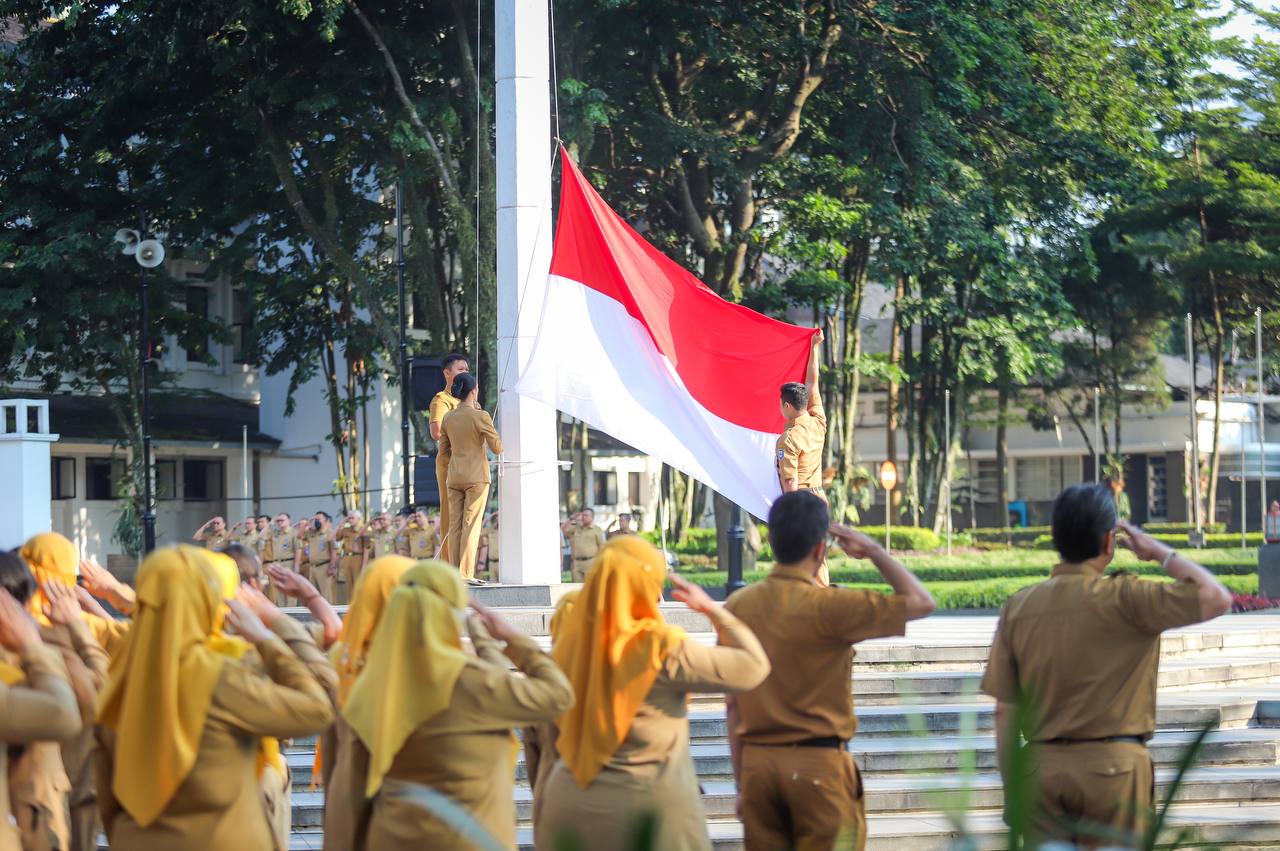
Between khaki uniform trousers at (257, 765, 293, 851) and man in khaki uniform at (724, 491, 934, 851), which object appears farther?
khaki uniform trousers at (257, 765, 293, 851)

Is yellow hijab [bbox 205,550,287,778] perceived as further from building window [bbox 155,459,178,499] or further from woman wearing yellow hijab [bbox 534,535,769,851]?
building window [bbox 155,459,178,499]

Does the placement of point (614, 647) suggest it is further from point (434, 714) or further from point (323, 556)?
point (323, 556)

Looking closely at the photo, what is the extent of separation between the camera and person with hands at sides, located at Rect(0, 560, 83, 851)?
4.81m

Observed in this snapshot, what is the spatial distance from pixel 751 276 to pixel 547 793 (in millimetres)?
25410

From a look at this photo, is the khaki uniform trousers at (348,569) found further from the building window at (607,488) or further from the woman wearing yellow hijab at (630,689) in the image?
the building window at (607,488)

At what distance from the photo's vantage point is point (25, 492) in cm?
2191

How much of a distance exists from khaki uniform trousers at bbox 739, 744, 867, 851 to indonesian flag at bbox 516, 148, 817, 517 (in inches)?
278

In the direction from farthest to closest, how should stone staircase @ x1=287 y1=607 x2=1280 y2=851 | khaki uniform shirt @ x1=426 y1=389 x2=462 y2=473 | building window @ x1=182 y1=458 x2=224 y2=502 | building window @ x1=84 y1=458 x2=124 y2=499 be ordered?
building window @ x1=182 y1=458 x2=224 y2=502 → building window @ x1=84 y1=458 x2=124 y2=499 → khaki uniform shirt @ x1=426 y1=389 x2=462 y2=473 → stone staircase @ x1=287 y1=607 x2=1280 y2=851

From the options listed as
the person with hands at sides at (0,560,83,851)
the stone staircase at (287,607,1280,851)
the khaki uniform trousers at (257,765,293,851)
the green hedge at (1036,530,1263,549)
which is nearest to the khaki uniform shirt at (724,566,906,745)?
the stone staircase at (287,607,1280,851)

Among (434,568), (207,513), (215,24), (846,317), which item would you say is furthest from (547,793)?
(207,513)

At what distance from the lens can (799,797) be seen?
547cm

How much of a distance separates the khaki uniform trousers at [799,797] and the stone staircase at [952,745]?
1364 millimetres

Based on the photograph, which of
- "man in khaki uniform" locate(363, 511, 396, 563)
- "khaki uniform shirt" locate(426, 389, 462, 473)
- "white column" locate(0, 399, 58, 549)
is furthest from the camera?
"man in khaki uniform" locate(363, 511, 396, 563)

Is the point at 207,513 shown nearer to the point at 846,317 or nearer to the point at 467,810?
the point at 846,317
